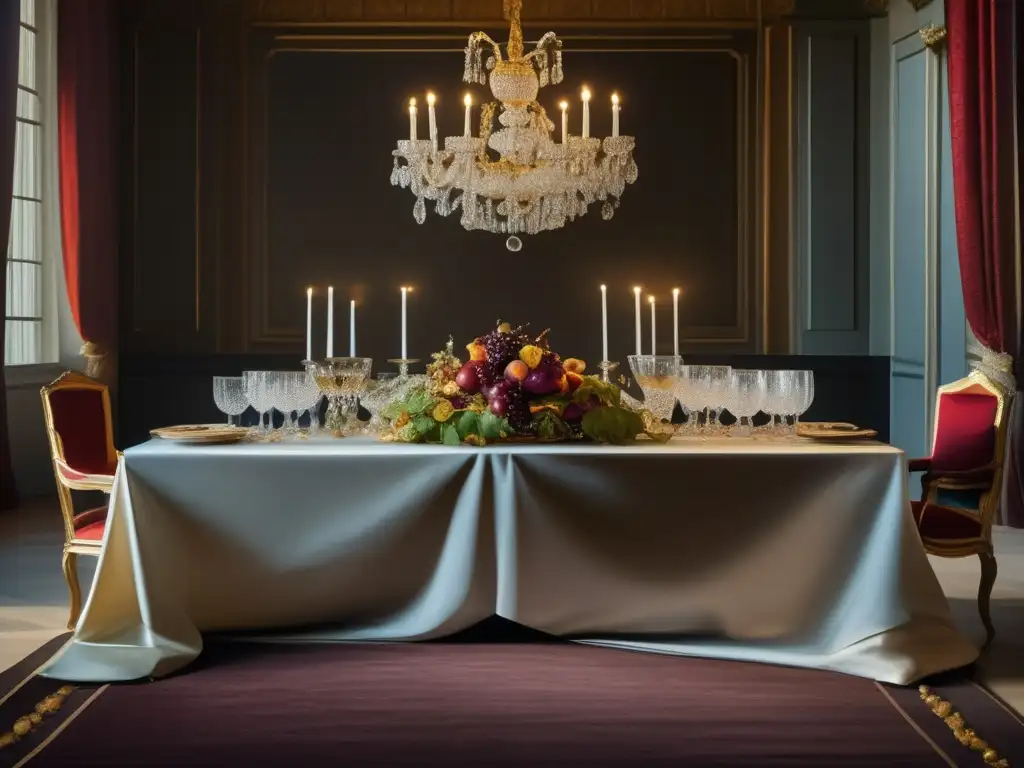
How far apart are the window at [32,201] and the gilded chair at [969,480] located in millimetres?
5012

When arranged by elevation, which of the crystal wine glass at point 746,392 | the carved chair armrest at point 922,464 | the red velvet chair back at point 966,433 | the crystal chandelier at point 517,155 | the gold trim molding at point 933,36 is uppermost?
the gold trim molding at point 933,36

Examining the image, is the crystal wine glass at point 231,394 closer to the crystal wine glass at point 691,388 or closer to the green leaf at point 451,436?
the green leaf at point 451,436

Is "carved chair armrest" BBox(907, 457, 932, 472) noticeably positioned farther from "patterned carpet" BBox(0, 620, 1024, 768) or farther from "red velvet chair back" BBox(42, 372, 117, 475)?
"red velvet chair back" BBox(42, 372, 117, 475)

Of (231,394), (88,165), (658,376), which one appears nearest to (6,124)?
(88,165)

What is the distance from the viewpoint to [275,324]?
271 inches

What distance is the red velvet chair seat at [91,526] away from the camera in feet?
12.1

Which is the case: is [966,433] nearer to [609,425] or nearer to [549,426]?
[609,425]

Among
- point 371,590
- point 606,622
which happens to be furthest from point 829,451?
point 371,590

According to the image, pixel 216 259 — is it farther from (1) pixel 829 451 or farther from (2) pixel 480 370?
(1) pixel 829 451

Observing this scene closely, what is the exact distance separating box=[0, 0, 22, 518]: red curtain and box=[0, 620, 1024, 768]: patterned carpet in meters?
2.91

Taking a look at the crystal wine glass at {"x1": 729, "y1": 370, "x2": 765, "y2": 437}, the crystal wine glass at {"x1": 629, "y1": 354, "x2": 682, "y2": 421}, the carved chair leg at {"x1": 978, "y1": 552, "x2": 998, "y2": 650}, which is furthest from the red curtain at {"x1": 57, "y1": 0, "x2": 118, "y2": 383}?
the carved chair leg at {"x1": 978, "y1": 552, "x2": 998, "y2": 650}

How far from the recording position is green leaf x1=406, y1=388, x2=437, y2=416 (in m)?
3.50

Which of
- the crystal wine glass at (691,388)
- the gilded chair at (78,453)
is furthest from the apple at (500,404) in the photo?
the gilded chair at (78,453)

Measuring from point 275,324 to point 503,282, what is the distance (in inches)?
52.5
